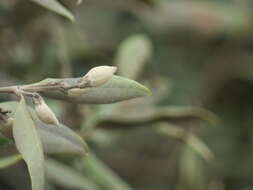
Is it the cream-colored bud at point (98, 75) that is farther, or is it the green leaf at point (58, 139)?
the green leaf at point (58, 139)

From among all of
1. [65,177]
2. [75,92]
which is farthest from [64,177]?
[75,92]

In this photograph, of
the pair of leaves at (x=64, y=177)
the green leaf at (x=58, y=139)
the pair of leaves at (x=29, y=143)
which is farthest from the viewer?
the pair of leaves at (x=64, y=177)

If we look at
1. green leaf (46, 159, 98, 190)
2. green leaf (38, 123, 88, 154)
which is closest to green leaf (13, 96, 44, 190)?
green leaf (38, 123, 88, 154)

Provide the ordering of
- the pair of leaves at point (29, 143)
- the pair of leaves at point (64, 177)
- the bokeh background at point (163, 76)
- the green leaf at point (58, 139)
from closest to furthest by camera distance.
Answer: the pair of leaves at point (29, 143) < the green leaf at point (58, 139) < the pair of leaves at point (64, 177) < the bokeh background at point (163, 76)

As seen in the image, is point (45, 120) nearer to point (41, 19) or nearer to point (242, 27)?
point (41, 19)

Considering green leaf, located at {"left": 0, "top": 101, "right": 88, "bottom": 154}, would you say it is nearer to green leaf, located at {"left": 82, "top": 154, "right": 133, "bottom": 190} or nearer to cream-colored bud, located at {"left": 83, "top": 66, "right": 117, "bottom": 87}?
cream-colored bud, located at {"left": 83, "top": 66, "right": 117, "bottom": 87}

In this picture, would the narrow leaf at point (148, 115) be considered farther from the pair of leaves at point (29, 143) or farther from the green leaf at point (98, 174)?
the pair of leaves at point (29, 143)

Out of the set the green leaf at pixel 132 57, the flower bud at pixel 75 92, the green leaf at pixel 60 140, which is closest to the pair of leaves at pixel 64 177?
the green leaf at pixel 132 57
